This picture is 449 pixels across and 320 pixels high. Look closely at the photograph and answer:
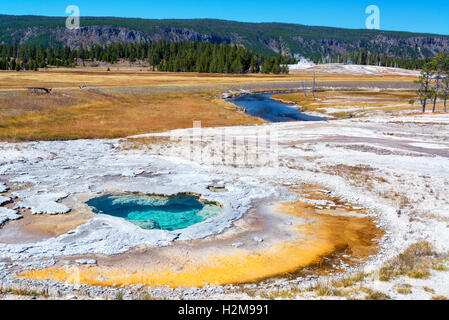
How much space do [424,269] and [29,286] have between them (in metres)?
11.8

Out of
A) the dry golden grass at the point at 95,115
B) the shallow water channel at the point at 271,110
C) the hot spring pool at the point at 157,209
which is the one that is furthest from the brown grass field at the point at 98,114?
the hot spring pool at the point at 157,209

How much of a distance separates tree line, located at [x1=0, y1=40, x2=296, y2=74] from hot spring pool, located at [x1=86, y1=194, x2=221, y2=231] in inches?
5137

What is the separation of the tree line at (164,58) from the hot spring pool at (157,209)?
130 meters

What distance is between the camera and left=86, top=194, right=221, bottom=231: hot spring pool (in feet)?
61.2

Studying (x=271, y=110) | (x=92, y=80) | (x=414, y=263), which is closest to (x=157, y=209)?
(x=414, y=263)

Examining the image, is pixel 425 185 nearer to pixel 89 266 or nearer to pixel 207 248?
pixel 207 248

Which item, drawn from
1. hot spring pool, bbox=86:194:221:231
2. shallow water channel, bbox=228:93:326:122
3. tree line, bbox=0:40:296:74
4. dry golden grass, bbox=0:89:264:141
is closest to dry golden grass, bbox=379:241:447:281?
hot spring pool, bbox=86:194:221:231

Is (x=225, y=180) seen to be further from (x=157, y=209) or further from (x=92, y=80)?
(x=92, y=80)

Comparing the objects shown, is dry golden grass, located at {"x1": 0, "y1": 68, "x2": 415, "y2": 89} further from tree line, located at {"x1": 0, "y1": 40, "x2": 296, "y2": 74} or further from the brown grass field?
tree line, located at {"x1": 0, "y1": 40, "x2": 296, "y2": 74}

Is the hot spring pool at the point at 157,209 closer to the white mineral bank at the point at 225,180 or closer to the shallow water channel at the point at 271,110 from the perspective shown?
the white mineral bank at the point at 225,180

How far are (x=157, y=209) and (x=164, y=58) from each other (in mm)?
164904

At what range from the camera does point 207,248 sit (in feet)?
→ 50.0

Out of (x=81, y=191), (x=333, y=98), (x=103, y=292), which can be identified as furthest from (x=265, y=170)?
(x=333, y=98)

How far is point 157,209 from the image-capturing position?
20.2 m
